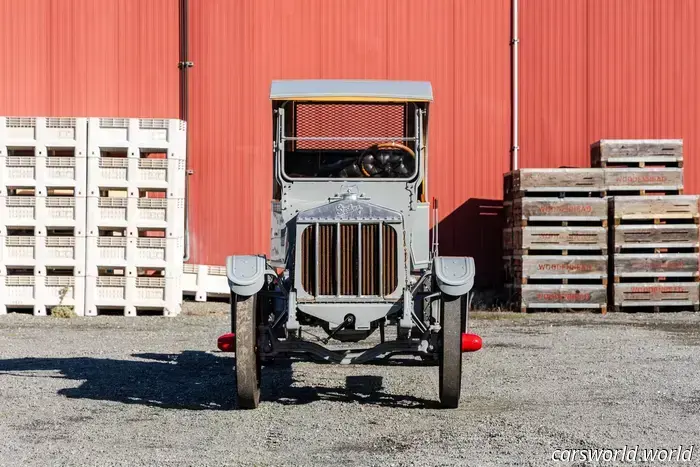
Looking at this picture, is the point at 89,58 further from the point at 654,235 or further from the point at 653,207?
the point at 654,235

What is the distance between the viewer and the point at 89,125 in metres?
16.3

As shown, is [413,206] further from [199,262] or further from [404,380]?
[199,262]

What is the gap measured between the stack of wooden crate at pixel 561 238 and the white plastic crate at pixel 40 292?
673cm

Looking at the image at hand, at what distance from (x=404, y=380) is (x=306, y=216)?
236 cm

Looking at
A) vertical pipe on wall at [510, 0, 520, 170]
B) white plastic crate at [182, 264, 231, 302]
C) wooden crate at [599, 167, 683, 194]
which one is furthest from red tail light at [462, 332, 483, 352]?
vertical pipe on wall at [510, 0, 520, 170]

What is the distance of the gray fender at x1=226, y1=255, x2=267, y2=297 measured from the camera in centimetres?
809

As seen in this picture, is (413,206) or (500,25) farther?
(500,25)

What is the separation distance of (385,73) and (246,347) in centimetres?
1157

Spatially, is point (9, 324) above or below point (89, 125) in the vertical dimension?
below

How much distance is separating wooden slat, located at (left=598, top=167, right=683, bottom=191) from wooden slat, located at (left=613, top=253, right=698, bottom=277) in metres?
1.06

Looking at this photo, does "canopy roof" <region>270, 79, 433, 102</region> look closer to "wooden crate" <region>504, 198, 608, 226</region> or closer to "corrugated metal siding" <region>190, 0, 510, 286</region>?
"wooden crate" <region>504, 198, 608, 226</region>

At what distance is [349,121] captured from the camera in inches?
377

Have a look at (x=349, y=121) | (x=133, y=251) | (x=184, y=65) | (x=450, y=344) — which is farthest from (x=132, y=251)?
(x=450, y=344)

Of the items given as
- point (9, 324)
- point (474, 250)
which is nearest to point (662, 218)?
point (474, 250)
